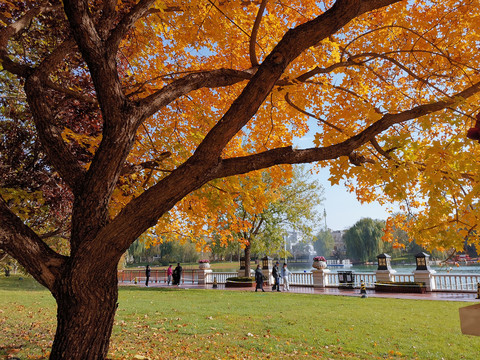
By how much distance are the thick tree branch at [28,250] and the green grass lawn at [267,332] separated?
112 inches

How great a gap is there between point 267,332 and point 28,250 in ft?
19.7

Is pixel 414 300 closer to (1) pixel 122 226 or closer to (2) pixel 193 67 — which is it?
(2) pixel 193 67

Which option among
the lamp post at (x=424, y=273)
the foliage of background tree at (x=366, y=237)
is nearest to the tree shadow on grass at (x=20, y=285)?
the lamp post at (x=424, y=273)

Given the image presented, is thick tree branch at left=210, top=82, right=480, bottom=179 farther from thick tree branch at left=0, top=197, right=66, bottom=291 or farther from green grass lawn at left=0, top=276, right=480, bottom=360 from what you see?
green grass lawn at left=0, top=276, right=480, bottom=360

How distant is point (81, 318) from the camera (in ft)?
10.6

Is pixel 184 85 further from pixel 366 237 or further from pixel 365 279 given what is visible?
pixel 366 237

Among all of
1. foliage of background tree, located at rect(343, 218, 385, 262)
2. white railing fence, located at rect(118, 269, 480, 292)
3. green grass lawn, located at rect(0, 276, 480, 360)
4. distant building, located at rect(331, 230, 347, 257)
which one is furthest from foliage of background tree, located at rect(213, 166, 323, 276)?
distant building, located at rect(331, 230, 347, 257)

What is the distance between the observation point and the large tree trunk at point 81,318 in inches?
125

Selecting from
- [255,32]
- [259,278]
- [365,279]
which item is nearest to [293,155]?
[255,32]

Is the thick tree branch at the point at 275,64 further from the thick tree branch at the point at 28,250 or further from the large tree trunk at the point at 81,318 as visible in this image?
the thick tree branch at the point at 28,250

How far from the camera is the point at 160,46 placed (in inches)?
297

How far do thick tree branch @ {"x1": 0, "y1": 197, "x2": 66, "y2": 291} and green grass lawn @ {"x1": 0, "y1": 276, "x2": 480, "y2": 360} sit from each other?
2841 millimetres

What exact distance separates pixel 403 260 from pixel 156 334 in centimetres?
7112

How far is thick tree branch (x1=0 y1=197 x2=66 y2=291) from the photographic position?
3.14 meters
